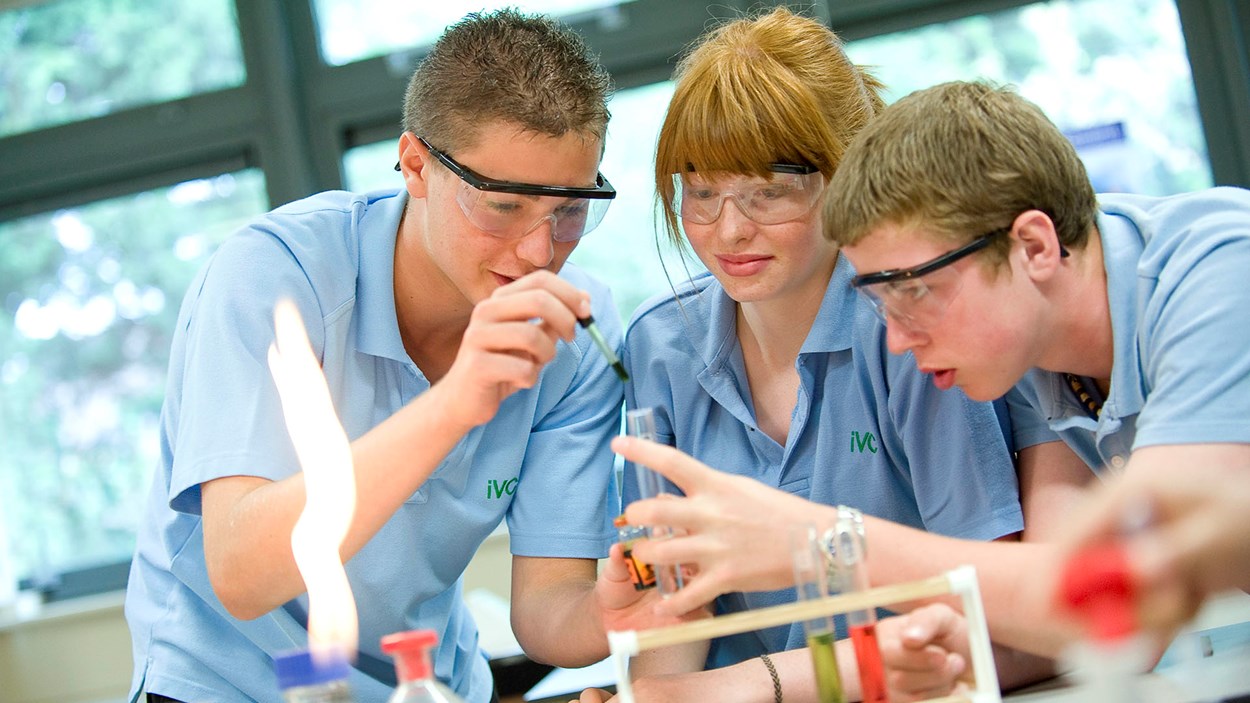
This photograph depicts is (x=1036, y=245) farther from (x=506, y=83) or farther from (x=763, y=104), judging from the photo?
(x=506, y=83)

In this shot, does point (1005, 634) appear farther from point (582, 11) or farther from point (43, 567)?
point (43, 567)

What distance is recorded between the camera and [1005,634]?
4.43ft

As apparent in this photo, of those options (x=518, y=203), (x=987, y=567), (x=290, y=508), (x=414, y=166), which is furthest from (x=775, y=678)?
(x=414, y=166)

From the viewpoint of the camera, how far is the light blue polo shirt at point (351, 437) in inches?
67.4

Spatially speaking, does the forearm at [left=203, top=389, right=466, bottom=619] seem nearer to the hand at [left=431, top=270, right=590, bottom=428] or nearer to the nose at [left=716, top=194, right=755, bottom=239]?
the hand at [left=431, top=270, right=590, bottom=428]

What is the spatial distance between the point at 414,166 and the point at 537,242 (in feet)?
1.08

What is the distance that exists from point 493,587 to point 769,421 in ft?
8.40

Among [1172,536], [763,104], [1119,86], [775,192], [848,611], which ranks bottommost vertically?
[848,611]

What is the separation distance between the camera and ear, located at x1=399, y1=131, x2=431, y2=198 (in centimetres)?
194

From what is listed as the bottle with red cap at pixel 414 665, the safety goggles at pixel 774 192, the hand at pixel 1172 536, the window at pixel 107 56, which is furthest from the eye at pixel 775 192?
the window at pixel 107 56

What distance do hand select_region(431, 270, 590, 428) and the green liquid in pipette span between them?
528 mm

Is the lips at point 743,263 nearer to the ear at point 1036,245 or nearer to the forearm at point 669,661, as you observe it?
the ear at point 1036,245

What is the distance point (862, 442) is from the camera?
1.85m

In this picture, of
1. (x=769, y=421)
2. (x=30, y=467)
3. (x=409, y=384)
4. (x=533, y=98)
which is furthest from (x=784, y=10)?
(x=30, y=467)
